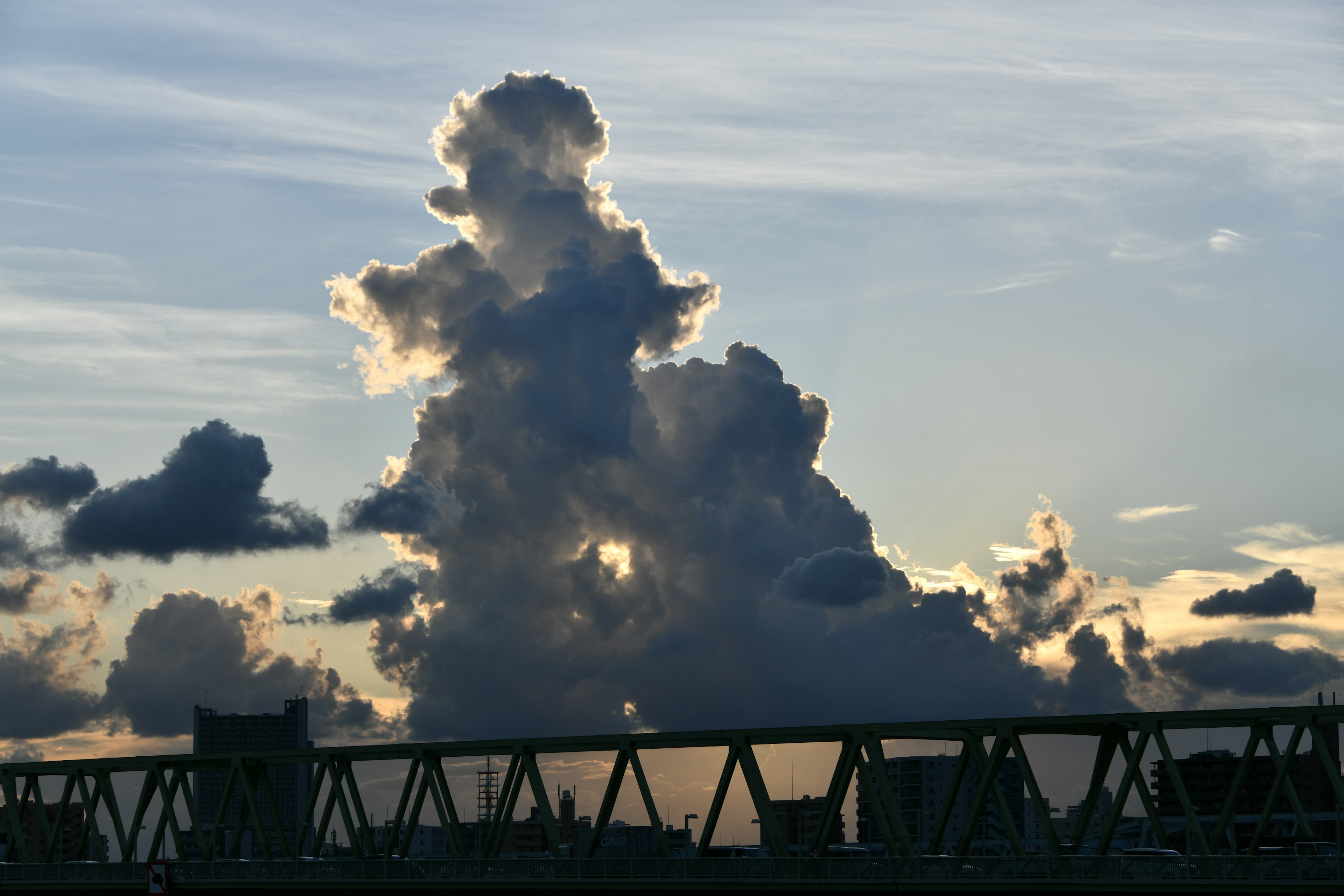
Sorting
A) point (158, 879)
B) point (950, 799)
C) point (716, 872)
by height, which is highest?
point (950, 799)

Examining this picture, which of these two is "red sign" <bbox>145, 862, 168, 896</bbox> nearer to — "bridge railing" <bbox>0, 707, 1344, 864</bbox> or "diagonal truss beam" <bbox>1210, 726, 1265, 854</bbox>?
"bridge railing" <bbox>0, 707, 1344, 864</bbox>

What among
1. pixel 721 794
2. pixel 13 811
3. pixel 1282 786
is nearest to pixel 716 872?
pixel 721 794

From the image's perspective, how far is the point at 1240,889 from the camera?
69812 millimetres

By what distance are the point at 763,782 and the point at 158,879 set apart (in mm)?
40857

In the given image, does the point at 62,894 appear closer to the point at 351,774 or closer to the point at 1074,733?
the point at 351,774

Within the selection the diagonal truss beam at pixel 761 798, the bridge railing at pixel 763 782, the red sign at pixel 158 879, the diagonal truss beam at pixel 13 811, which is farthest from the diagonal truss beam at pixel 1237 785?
the diagonal truss beam at pixel 13 811

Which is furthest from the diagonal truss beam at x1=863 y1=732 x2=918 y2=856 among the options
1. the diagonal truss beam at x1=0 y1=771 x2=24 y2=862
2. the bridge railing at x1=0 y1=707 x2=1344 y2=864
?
the diagonal truss beam at x1=0 y1=771 x2=24 y2=862

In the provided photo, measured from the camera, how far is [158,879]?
9550 centimetres

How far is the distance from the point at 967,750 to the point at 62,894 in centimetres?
6455

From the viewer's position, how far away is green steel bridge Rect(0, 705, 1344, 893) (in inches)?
2840

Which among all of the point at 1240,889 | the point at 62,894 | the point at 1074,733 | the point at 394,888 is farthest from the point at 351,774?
the point at 1240,889

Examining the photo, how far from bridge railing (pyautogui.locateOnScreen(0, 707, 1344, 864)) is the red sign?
2.58 meters

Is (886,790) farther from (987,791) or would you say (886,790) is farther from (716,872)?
(716,872)

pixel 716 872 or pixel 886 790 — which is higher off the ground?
pixel 886 790
